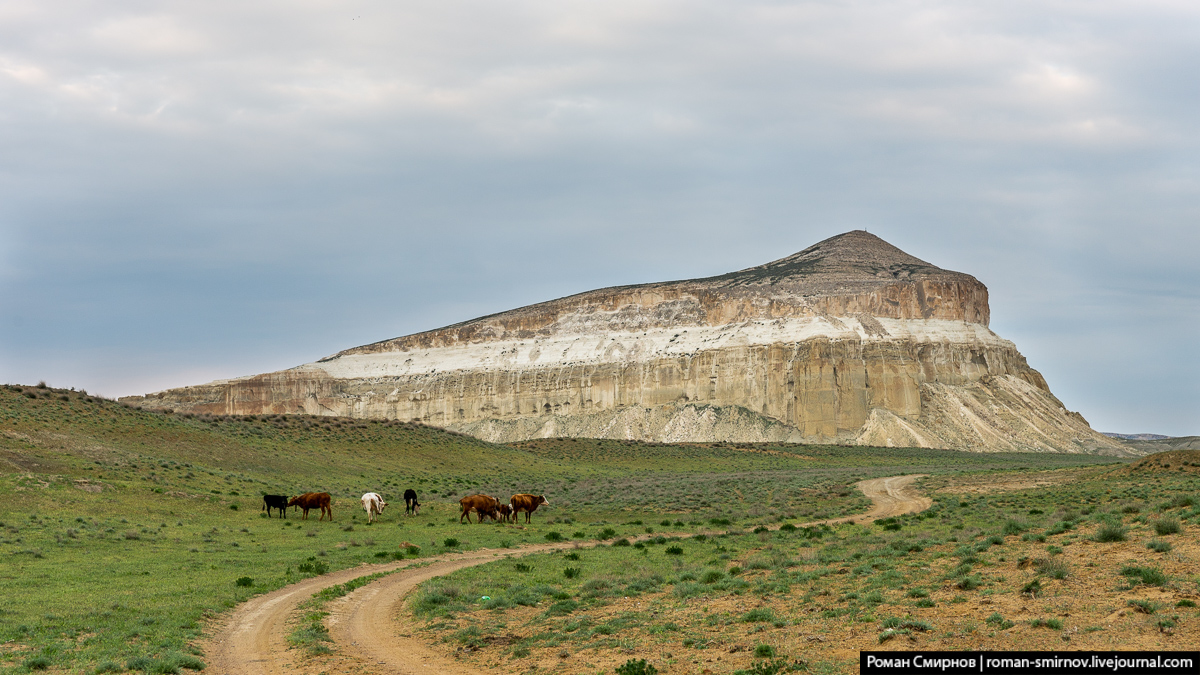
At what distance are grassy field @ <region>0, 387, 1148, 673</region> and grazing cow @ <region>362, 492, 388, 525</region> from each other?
523 mm

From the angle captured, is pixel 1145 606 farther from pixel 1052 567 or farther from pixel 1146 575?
pixel 1052 567

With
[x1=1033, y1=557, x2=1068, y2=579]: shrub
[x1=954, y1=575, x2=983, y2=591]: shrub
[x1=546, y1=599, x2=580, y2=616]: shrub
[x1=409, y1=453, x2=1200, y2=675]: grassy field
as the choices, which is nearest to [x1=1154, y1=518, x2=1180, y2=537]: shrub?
[x1=409, y1=453, x2=1200, y2=675]: grassy field

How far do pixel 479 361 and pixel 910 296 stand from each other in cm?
6433

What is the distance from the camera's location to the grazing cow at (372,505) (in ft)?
103

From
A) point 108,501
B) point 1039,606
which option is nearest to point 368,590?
point 1039,606

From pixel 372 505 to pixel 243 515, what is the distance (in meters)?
4.62

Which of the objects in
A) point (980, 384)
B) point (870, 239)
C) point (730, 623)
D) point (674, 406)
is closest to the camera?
point (730, 623)

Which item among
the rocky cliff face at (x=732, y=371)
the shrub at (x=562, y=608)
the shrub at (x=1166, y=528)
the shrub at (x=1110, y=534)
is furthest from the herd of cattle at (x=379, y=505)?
the rocky cliff face at (x=732, y=371)

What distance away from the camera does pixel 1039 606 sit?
11.5 metres

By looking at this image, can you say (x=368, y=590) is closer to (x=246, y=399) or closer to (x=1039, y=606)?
(x=1039, y=606)

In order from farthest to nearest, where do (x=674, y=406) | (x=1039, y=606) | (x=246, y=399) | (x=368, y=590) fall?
1. (x=246, y=399)
2. (x=674, y=406)
3. (x=368, y=590)
4. (x=1039, y=606)

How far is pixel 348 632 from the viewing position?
13.7 meters

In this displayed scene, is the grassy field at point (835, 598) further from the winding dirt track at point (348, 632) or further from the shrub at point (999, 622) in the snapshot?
the winding dirt track at point (348, 632)

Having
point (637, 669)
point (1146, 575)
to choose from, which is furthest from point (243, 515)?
point (1146, 575)
